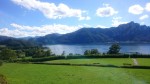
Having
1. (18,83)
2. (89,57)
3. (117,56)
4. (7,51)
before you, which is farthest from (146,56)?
(7,51)

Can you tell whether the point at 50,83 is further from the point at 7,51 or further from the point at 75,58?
the point at 7,51

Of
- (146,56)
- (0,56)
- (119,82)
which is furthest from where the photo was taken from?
(0,56)

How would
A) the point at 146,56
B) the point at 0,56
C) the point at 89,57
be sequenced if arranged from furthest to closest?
1. the point at 0,56
2. the point at 89,57
3. the point at 146,56

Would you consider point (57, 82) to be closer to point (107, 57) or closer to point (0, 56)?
point (107, 57)

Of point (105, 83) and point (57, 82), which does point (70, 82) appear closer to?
point (57, 82)

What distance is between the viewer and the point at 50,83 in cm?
3584

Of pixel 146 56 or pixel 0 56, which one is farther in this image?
pixel 0 56

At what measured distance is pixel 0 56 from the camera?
138625 mm

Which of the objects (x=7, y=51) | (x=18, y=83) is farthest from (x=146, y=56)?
(x=7, y=51)

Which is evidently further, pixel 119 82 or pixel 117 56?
pixel 117 56

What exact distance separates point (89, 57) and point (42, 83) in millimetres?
66556

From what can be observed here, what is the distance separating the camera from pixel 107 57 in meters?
99.9

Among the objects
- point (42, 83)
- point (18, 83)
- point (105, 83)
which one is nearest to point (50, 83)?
point (42, 83)

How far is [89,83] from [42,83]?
22.5ft
